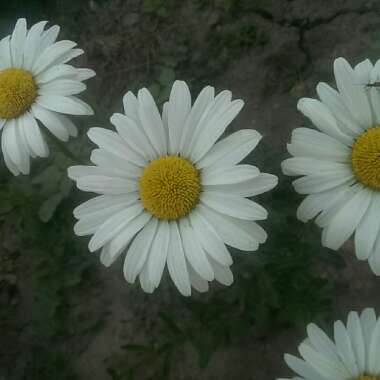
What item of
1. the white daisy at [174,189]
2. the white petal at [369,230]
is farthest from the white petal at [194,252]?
the white petal at [369,230]

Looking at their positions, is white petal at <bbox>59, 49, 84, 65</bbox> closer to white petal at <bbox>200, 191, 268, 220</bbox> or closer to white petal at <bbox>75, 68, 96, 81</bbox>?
white petal at <bbox>75, 68, 96, 81</bbox>

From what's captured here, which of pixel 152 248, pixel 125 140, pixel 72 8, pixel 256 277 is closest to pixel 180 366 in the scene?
pixel 256 277

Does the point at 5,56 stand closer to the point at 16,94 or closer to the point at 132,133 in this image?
the point at 16,94

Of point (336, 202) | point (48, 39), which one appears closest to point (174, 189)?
point (336, 202)

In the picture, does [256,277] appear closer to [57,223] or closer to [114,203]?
[114,203]

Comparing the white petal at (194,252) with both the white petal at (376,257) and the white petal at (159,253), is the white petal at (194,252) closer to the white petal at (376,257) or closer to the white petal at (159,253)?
the white petal at (159,253)
